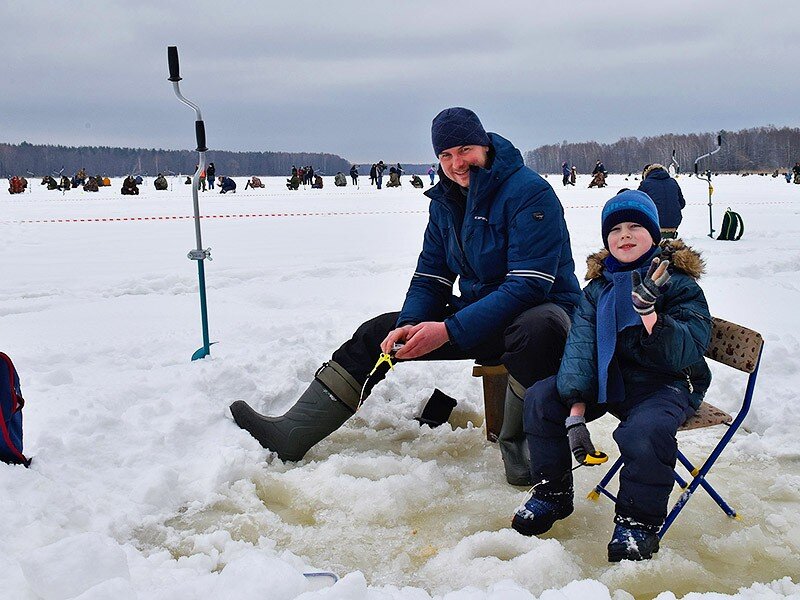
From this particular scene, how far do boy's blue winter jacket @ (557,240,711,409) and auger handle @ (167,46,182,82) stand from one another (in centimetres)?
297

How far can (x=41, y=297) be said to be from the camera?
7.59 metres

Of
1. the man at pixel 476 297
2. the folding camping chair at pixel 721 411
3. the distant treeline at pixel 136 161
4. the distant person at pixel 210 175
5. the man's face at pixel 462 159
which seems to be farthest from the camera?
the distant treeline at pixel 136 161

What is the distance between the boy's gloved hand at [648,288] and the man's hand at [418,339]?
962 millimetres

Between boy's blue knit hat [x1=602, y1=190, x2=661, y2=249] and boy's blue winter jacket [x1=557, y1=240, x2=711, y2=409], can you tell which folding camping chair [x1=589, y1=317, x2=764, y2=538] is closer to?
boy's blue winter jacket [x1=557, y1=240, x2=711, y2=409]

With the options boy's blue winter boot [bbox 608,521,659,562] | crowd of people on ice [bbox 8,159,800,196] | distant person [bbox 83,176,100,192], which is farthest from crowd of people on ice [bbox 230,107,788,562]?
distant person [bbox 83,176,100,192]

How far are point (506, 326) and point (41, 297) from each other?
6081 millimetres

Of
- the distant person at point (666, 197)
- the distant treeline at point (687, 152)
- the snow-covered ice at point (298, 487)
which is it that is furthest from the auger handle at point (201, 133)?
the distant treeline at point (687, 152)

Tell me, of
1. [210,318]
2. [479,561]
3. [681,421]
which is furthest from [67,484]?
[210,318]

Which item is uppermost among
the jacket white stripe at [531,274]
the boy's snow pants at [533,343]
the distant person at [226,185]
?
the distant person at [226,185]

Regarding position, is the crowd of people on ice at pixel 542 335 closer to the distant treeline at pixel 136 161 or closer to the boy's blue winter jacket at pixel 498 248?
the boy's blue winter jacket at pixel 498 248

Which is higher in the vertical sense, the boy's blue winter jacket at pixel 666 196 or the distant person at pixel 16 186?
the distant person at pixel 16 186

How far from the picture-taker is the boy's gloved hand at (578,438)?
255 cm

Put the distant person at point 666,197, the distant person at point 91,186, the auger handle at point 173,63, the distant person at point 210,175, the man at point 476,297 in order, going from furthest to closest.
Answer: the distant person at point 91,186 → the distant person at point 210,175 → the distant person at point 666,197 → the auger handle at point 173,63 → the man at point 476,297

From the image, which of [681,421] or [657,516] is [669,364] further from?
[657,516]
